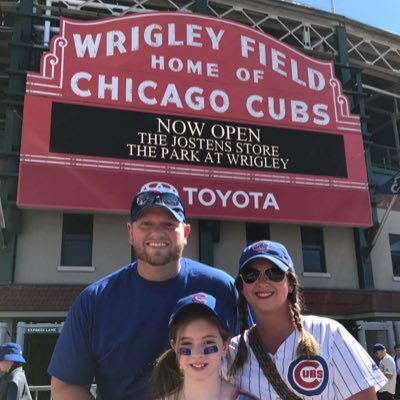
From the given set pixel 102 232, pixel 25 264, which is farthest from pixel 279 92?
pixel 25 264

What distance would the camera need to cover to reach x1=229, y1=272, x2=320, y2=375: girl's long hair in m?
2.08

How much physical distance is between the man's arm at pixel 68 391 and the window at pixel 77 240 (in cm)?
950

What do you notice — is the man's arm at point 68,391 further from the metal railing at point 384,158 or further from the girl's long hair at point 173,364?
the metal railing at point 384,158

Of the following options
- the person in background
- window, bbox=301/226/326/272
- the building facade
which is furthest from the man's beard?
window, bbox=301/226/326/272

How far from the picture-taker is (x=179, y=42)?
42.9 ft

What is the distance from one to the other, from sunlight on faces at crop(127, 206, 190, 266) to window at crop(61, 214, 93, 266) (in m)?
9.54

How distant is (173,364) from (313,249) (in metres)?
11.9

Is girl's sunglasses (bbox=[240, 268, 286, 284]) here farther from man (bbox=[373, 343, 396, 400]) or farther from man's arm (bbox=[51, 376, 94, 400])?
man (bbox=[373, 343, 396, 400])

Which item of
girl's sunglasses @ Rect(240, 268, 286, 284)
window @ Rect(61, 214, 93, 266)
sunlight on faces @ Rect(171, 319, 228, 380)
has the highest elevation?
window @ Rect(61, 214, 93, 266)

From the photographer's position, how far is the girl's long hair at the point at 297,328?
2.08 meters

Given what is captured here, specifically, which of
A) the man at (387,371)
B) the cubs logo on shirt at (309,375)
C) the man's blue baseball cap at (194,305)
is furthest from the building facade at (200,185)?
the cubs logo on shirt at (309,375)

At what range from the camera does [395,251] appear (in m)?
14.6

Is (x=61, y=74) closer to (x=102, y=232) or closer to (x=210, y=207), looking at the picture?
(x=102, y=232)

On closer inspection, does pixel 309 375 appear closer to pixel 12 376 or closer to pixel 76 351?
pixel 76 351
